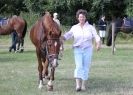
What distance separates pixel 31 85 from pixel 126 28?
1836cm

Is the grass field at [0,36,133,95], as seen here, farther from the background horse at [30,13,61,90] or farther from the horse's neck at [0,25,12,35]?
the horse's neck at [0,25,12,35]

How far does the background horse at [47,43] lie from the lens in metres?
11.2

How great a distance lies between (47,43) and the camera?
37.2ft

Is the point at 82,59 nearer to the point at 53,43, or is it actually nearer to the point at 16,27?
the point at 53,43

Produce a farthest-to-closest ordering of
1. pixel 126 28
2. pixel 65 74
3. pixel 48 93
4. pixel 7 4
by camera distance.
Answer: pixel 7 4, pixel 126 28, pixel 65 74, pixel 48 93

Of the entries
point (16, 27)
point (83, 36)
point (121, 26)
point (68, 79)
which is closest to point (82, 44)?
point (83, 36)

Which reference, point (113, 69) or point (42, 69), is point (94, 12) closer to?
point (113, 69)

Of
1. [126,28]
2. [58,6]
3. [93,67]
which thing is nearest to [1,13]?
[58,6]

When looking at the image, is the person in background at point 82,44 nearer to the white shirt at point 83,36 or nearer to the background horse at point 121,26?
the white shirt at point 83,36

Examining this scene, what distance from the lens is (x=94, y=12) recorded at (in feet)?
132

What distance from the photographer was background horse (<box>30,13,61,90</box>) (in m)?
11.2

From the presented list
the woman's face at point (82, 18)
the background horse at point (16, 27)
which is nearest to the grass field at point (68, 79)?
the woman's face at point (82, 18)

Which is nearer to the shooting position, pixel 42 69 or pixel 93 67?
pixel 42 69

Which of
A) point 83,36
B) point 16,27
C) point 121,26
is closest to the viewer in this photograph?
point 83,36
